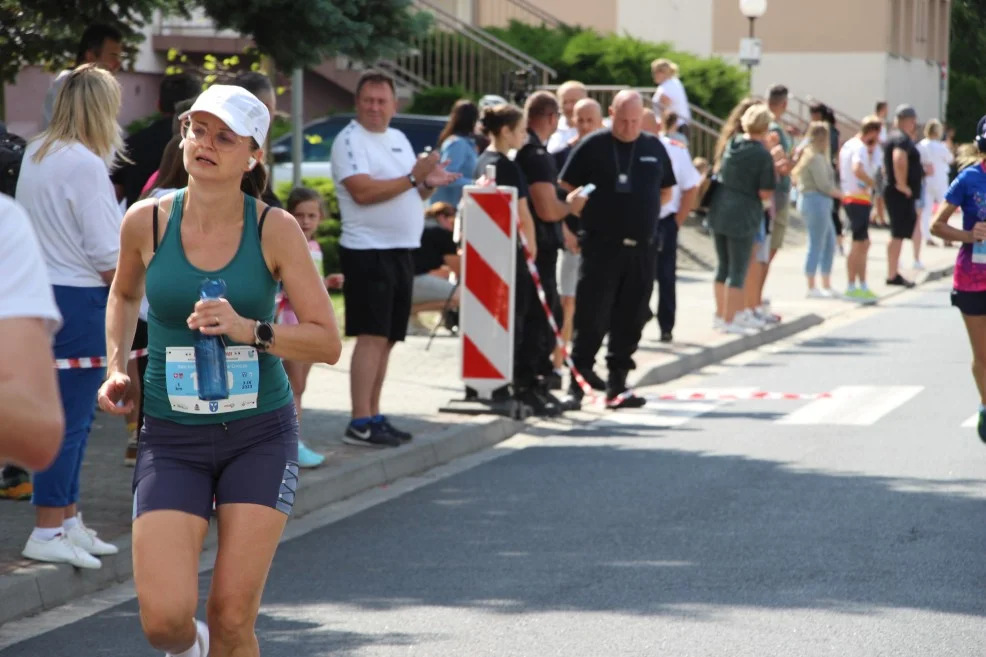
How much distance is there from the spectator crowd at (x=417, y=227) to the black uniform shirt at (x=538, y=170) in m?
0.01

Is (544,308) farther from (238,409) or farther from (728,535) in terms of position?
(238,409)

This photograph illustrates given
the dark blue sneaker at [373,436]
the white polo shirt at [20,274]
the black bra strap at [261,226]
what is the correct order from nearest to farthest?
the white polo shirt at [20,274] < the black bra strap at [261,226] < the dark blue sneaker at [373,436]

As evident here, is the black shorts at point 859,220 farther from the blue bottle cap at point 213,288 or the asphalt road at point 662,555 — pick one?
the blue bottle cap at point 213,288

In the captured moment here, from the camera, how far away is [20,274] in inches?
92.1

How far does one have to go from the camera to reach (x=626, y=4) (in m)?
50.0

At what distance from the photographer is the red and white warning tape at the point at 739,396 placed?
1306cm

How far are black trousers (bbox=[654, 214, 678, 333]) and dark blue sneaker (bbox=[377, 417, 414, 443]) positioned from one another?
18.4ft

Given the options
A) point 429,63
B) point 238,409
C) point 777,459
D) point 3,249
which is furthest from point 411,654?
point 429,63

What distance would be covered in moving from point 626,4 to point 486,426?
132ft

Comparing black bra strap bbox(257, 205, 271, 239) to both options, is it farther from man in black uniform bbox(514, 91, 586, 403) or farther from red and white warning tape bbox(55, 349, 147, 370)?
man in black uniform bbox(514, 91, 586, 403)

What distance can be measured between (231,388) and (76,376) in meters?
2.77

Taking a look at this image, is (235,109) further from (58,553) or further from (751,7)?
(751,7)

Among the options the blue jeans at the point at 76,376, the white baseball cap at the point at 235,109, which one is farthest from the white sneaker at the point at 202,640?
the blue jeans at the point at 76,376

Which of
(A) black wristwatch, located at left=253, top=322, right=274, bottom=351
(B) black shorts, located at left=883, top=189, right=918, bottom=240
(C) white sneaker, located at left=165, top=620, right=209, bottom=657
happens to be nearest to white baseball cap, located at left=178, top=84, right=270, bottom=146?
(A) black wristwatch, located at left=253, top=322, right=274, bottom=351
